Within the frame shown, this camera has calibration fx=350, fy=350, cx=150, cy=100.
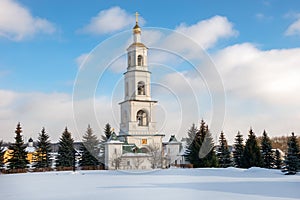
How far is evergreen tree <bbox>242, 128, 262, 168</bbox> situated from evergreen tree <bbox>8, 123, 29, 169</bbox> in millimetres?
22009

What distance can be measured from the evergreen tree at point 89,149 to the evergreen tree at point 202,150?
1069 cm

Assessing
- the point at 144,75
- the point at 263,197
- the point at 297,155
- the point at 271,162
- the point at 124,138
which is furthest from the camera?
the point at 144,75

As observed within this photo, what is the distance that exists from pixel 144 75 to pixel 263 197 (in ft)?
108

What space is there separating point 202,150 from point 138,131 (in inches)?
328

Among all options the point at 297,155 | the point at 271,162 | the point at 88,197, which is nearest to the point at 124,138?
the point at 271,162

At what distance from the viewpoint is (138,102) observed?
136 ft

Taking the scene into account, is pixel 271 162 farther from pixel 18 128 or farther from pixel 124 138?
pixel 18 128

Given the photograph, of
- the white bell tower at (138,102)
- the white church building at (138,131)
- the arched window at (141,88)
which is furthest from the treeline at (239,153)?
the arched window at (141,88)

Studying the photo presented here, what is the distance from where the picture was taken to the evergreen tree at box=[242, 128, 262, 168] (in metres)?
33.5

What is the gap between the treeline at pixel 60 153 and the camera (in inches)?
1389

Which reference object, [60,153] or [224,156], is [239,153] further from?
[60,153]

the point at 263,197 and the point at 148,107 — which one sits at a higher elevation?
the point at 148,107

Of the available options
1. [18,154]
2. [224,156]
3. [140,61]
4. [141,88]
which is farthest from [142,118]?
[18,154]

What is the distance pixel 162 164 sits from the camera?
123 feet
